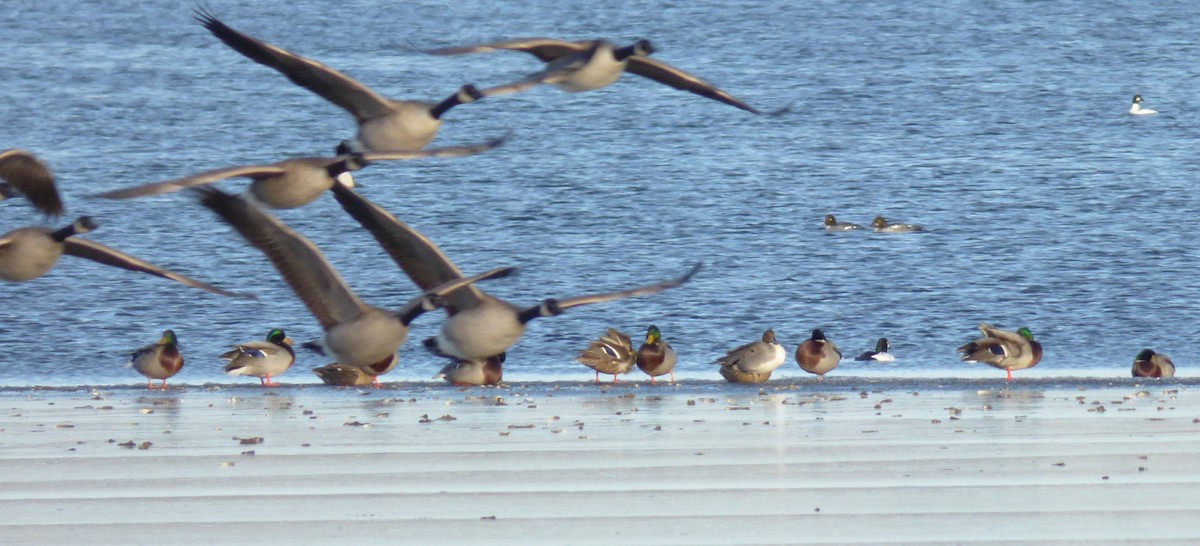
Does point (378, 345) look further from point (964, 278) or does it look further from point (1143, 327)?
point (964, 278)

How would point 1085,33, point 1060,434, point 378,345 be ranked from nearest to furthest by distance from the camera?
point 378,345
point 1060,434
point 1085,33

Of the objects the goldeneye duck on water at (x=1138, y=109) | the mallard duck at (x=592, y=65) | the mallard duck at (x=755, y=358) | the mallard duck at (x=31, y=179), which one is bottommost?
the mallard duck at (x=755, y=358)

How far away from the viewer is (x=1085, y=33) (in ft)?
158

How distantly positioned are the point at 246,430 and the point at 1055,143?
23.2 m

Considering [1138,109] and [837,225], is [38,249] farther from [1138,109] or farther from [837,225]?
[1138,109]

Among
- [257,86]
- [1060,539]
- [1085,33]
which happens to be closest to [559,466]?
[1060,539]

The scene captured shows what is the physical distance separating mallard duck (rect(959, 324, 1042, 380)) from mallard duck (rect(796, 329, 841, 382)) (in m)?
1.15

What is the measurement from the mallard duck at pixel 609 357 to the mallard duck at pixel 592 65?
287 inches

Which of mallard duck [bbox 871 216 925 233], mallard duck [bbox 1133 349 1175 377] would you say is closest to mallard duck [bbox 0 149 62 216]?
mallard duck [bbox 1133 349 1175 377]

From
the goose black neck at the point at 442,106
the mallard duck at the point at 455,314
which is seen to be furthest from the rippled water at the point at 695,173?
the goose black neck at the point at 442,106

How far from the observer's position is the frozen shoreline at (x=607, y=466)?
9.12 metres

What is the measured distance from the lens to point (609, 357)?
1645 cm

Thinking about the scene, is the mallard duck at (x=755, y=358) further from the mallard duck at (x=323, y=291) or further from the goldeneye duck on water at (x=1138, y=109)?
the goldeneye duck on water at (x=1138, y=109)

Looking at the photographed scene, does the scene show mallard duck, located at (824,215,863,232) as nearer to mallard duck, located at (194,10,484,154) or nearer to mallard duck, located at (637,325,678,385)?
mallard duck, located at (637,325,678,385)
